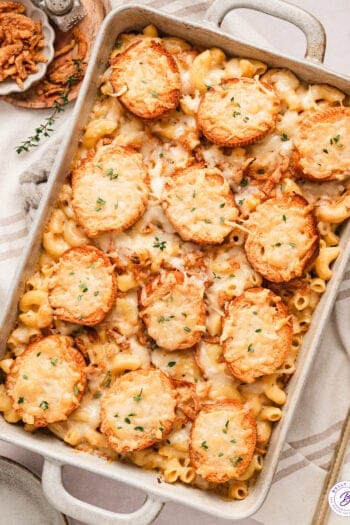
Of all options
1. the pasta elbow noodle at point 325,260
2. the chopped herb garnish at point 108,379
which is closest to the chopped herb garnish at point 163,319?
the chopped herb garnish at point 108,379

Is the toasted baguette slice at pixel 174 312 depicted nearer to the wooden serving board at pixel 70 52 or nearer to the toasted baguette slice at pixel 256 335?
the toasted baguette slice at pixel 256 335

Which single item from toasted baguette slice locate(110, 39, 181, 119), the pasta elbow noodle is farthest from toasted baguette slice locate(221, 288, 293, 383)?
toasted baguette slice locate(110, 39, 181, 119)

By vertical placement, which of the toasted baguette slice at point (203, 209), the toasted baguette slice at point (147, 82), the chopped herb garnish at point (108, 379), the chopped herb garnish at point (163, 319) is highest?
the toasted baguette slice at point (147, 82)

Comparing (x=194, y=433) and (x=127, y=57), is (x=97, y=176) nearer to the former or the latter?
(x=127, y=57)

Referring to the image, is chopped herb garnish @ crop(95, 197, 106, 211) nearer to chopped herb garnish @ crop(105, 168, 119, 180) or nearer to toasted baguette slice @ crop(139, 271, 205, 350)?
chopped herb garnish @ crop(105, 168, 119, 180)

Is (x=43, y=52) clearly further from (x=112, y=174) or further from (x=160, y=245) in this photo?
(x=160, y=245)

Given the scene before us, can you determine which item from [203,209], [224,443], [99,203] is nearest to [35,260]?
[99,203]
